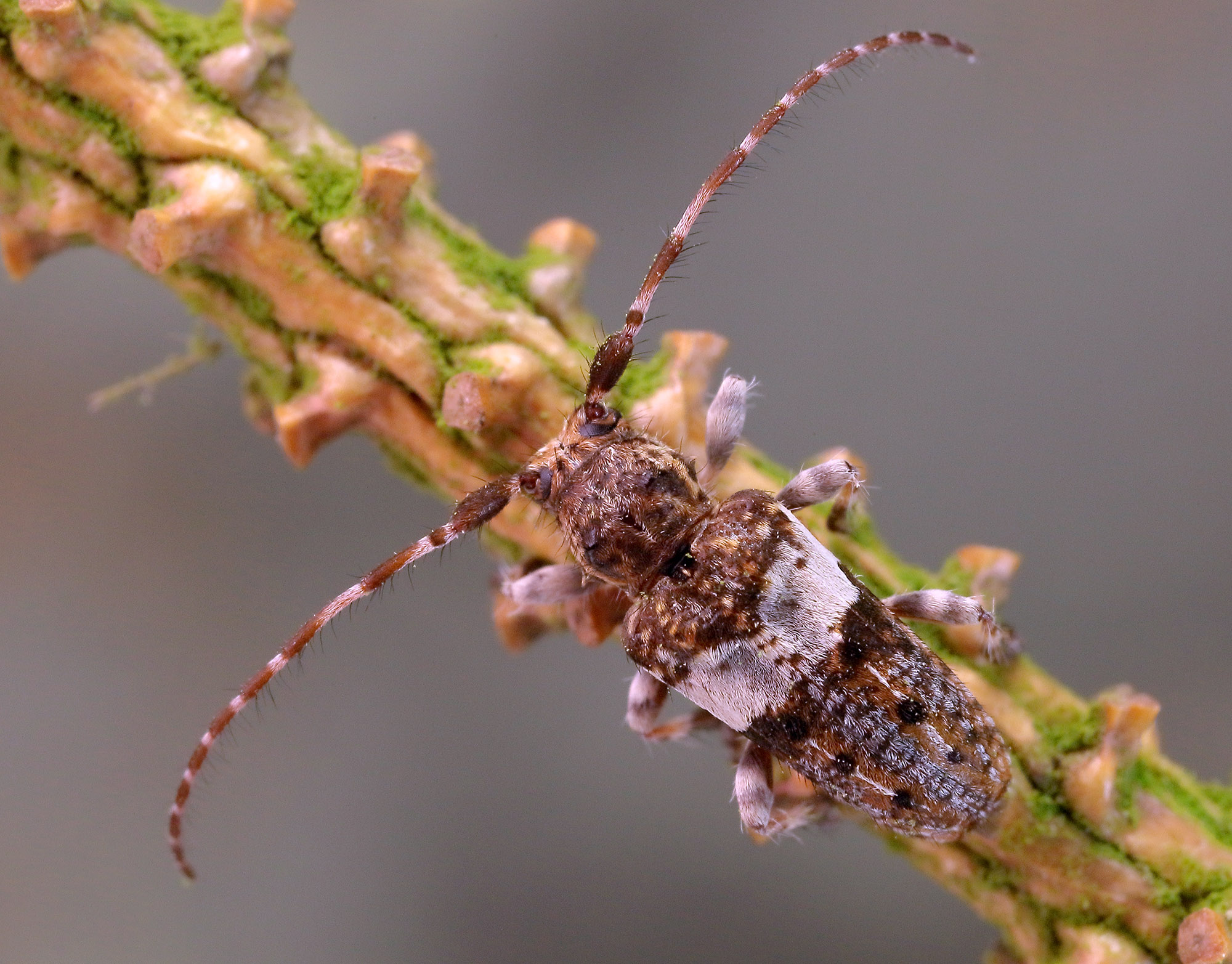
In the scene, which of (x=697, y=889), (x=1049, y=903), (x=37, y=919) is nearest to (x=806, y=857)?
(x=697, y=889)

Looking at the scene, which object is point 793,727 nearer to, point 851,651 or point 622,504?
point 851,651

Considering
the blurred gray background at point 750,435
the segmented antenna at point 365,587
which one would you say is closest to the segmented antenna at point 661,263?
the segmented antenna at point 365,587

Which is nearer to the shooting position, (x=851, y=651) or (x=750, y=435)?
(x=851, y=651)

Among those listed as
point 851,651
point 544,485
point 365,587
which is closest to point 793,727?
point 851,651

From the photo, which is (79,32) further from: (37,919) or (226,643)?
(37,919)

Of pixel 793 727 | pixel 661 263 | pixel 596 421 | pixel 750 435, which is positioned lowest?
A: pixel 793 727

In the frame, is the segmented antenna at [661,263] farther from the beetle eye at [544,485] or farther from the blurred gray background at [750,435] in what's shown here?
the blurred gray background at [750,435]
